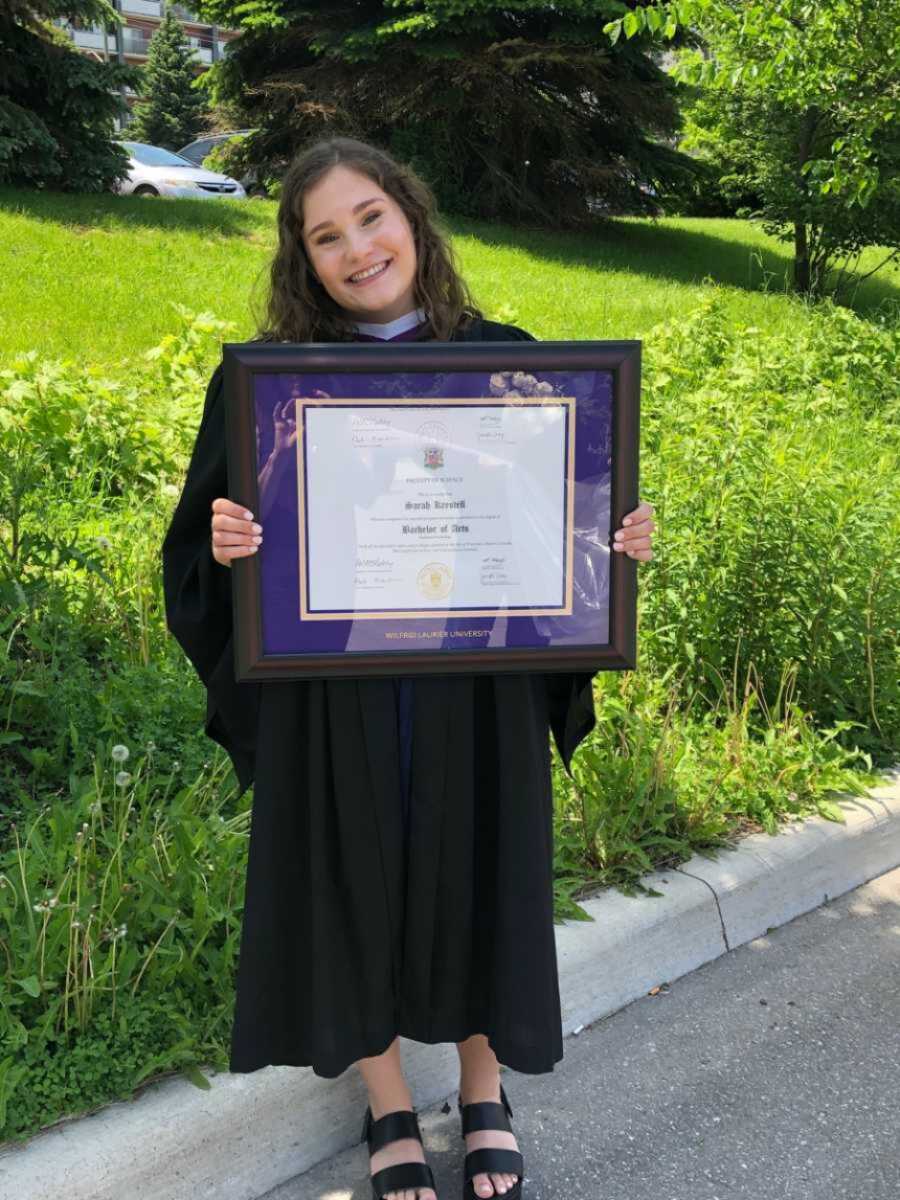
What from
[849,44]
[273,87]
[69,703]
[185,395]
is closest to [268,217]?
[273,87]

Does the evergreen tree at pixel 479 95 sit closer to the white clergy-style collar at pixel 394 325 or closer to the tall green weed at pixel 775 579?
the tall green weed at pixel 775 579

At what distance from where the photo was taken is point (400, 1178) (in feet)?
7.47

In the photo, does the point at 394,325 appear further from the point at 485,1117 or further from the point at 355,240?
the point at 485,1117

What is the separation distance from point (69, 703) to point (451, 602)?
182cm

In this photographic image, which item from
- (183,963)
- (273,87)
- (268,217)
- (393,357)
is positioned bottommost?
(183,963)

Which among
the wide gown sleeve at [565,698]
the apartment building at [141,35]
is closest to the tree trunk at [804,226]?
the wide gown sleeve at [565,698]

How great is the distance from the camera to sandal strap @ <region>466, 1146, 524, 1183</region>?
231 centimetres

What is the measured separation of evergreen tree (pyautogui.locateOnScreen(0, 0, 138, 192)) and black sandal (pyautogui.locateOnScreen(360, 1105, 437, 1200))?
11.3 m

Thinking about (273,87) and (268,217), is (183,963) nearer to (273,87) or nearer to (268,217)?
(268,217)

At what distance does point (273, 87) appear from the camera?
15.4m

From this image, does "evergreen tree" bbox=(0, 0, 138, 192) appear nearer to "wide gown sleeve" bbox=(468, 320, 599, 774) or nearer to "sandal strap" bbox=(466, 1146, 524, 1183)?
"wide gown sleeve" bbox=(468, 320, 599, 774)

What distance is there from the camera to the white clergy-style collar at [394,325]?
2.13 metres

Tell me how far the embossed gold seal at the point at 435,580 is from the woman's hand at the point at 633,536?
0.91ft

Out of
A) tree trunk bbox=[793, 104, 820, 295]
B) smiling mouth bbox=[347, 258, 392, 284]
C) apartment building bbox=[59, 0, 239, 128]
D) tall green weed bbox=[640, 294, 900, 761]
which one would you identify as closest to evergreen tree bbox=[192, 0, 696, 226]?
tree trunk bbox=[793, 104, 820, 295]
